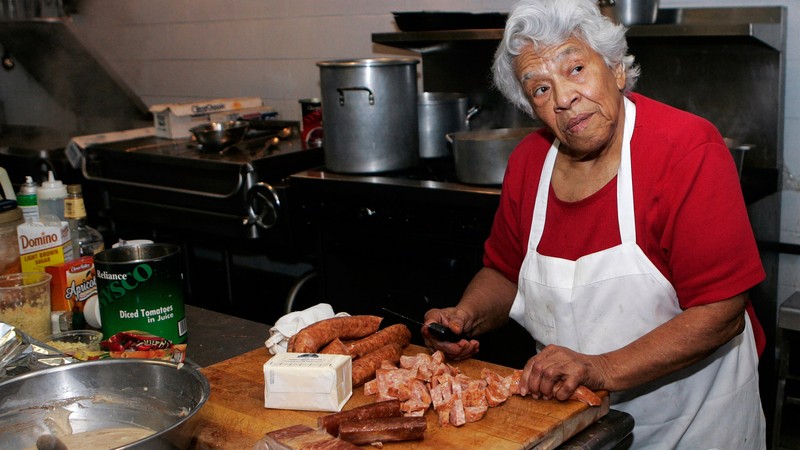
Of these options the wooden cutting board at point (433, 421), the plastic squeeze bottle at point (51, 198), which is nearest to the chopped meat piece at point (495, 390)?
the wooden cutting board at point (433, 421)

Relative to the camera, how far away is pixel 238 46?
4.97m

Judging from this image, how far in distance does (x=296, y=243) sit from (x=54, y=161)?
1.64m

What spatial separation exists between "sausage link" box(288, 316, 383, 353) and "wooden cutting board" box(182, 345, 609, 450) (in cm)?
12

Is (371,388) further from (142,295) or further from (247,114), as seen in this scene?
(247,114)

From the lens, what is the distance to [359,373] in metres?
1.77

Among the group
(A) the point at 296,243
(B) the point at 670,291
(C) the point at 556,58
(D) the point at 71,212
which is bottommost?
(A) the point at 296,243

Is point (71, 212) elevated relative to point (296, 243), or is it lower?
elevated

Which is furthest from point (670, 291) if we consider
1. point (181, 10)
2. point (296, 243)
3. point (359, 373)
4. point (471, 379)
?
point (181, 10)

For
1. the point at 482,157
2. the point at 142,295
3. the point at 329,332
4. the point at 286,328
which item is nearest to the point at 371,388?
the point at 329,332

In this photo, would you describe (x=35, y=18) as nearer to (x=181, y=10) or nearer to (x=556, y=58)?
(x=181, y=10)

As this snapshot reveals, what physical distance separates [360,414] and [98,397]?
49cm

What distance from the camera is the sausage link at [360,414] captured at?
156 cm

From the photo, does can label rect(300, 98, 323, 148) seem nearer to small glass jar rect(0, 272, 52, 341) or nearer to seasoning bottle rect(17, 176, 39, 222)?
seasoning bottle rect(17, 176, 39, 222)

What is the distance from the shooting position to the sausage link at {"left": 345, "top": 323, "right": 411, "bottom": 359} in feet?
6.18
